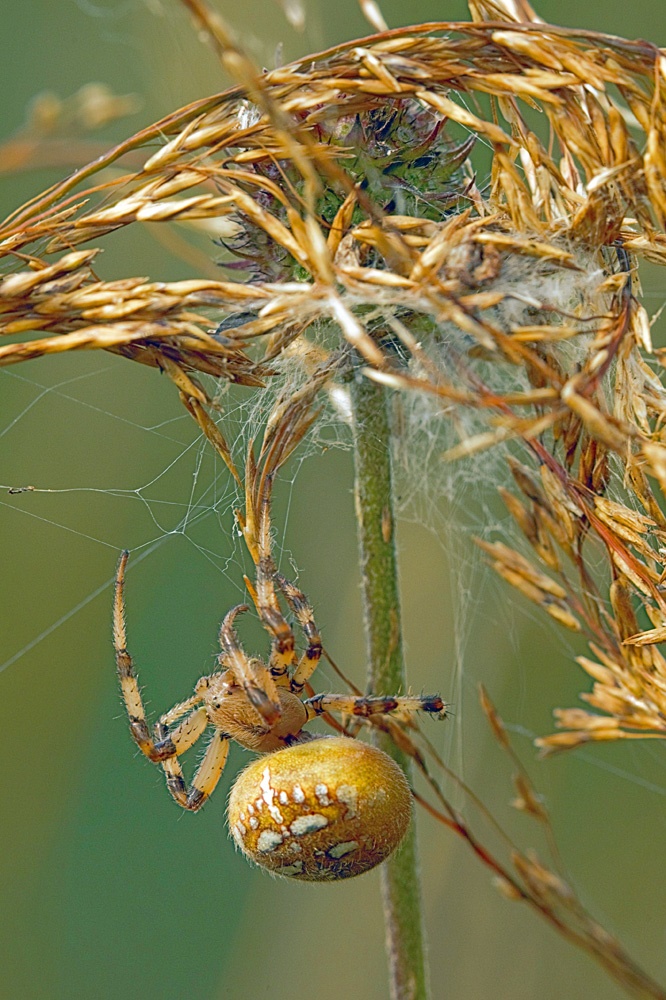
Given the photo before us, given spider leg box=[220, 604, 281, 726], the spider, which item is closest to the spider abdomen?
the spider

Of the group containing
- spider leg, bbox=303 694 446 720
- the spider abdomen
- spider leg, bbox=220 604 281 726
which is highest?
spider leg, bbox=220 604 281 726

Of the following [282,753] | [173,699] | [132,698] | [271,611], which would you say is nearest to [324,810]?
[282,753]

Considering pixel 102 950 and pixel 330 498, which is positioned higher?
pixel 330 498

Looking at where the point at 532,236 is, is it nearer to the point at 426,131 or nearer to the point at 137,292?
the point at 426,131

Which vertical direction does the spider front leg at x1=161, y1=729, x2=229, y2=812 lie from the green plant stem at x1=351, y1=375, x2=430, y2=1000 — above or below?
below

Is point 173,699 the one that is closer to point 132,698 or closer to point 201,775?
point 201,775

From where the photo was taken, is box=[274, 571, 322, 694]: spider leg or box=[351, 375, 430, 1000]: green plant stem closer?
box=[351, 375, 430, 1000]: green plant stem

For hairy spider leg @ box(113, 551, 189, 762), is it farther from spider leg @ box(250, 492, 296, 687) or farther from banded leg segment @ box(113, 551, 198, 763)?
spider leg @ box(250, 492, 296, 687)

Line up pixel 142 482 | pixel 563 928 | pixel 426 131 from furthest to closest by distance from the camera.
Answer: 1. pixel 142 482
2. pixel 426 131
3. pixel 563 928

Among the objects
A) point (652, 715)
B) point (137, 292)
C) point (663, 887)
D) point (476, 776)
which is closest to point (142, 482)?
point (476, 776)
